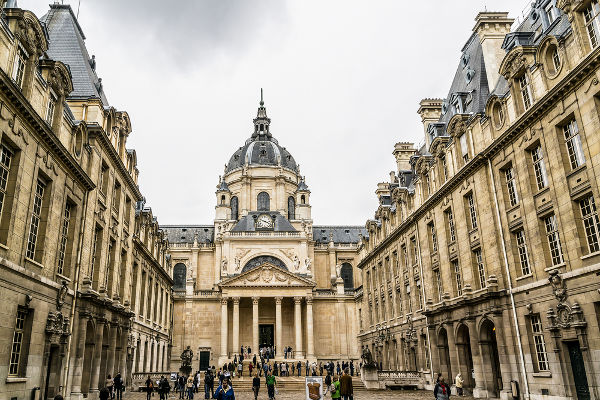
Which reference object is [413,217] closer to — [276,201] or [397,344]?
[397,344]

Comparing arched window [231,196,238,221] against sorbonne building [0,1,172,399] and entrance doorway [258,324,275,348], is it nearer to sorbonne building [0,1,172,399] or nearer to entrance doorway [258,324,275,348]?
entrance doorway [258,324,275,348]

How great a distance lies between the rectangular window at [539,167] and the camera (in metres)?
21.0

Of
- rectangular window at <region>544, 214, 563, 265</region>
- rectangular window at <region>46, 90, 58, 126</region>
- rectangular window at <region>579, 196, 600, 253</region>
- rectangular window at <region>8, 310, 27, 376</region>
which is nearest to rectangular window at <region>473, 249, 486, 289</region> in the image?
rectangular window at <region>544, 214, 563, 265</region>

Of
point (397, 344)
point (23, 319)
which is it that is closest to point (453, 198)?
point (397, 344)

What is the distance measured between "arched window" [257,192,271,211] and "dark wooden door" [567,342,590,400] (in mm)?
55577

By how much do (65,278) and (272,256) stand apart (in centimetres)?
4080

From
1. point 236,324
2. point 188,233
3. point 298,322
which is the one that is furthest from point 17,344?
point 188,233

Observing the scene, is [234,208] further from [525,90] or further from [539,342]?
[539,342]

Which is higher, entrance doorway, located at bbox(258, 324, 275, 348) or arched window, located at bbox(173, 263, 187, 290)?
arched window, located at bbox(173, 263, 187, 290)

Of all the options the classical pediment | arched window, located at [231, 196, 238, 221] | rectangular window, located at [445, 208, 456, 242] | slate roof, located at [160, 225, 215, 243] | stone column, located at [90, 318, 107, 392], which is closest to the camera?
stone column, located at [90, 318, 107, 392]

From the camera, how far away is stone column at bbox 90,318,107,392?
24172mm

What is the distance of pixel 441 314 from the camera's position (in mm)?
29516

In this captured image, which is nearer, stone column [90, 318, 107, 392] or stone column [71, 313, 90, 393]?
stone column [71, 313, 90, 393]

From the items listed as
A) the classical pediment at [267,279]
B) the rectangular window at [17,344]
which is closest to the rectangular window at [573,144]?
the rectangular window at [17,344]
